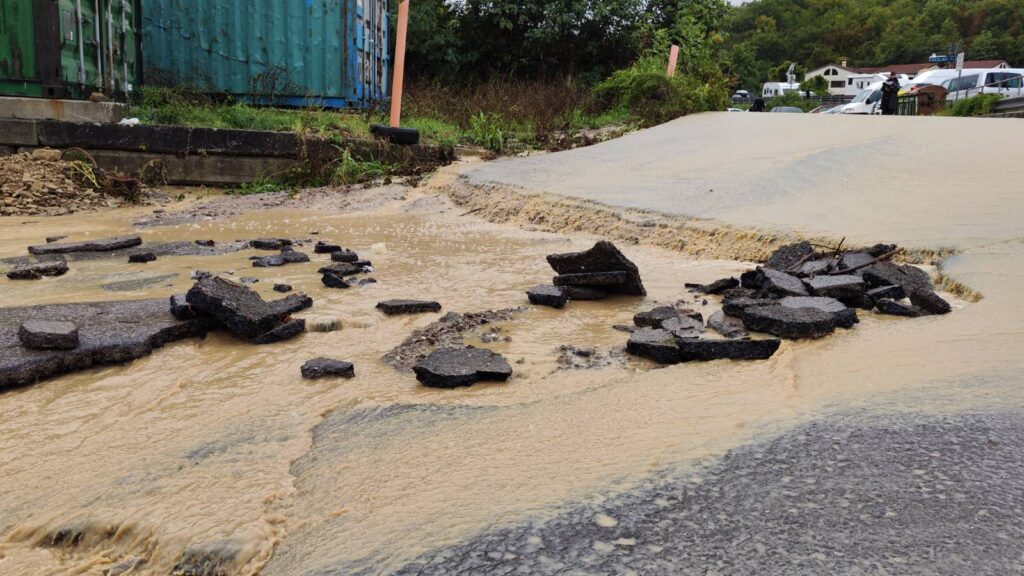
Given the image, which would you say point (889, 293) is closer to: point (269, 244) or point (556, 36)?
point (269, 244)

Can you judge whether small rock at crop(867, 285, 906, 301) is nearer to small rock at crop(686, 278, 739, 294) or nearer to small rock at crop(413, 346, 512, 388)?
small rock at crop(686, 278, 739, 294)

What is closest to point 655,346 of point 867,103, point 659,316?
point 659,316

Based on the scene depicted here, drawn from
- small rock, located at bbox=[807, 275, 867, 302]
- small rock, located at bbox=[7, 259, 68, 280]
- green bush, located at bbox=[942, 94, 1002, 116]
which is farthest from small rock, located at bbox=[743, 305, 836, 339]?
green bush, located at bbox=[942, 94, 1002, 116]

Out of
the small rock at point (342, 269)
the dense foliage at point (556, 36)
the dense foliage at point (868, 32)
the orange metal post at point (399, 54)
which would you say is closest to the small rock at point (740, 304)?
the small rock at point (342, 269)

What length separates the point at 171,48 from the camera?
10.0 meters

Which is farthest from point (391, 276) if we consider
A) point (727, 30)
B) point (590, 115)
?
point (727, 30)

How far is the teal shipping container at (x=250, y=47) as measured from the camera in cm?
998

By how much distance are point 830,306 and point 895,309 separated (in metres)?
0.30

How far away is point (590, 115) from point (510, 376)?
31.4 ft

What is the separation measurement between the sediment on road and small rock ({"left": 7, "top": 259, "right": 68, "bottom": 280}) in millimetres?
3139

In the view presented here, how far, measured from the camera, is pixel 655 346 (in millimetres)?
2771

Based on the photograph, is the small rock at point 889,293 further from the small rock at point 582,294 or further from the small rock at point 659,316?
the small rock at point 582,294

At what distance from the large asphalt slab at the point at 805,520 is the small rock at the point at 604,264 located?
74.0 inches

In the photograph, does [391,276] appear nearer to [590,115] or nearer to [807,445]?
[807,445]
